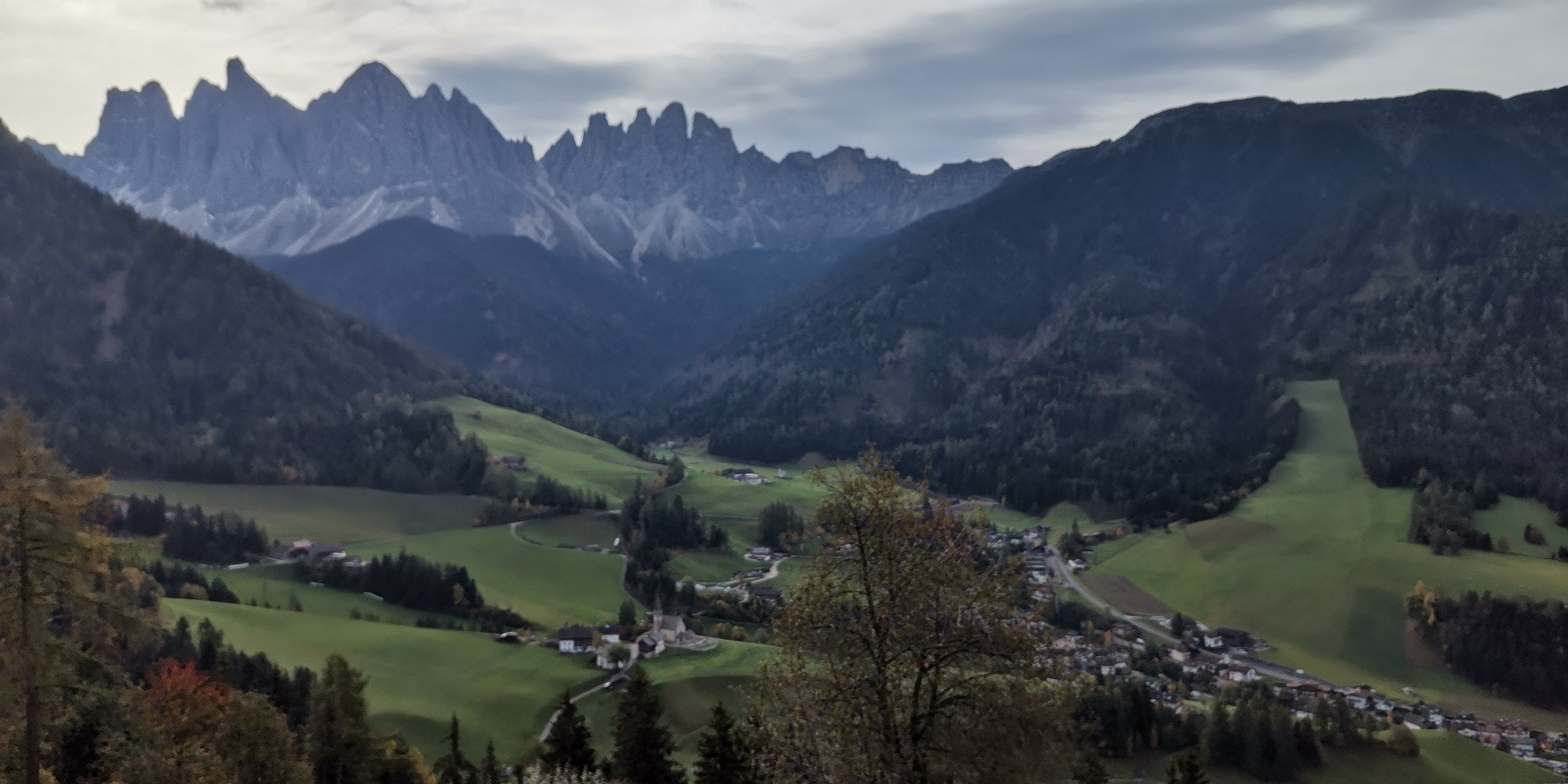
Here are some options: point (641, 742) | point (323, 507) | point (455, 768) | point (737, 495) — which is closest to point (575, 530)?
point (737, 495)

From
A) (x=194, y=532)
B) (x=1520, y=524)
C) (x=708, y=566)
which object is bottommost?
(x=708, y=566)

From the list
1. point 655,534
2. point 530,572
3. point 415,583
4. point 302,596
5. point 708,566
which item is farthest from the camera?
point 655,534

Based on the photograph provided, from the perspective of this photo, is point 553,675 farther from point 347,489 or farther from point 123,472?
point 123,472

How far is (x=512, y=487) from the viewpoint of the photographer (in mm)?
159000

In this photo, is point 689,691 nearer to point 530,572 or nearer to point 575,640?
point 575,640

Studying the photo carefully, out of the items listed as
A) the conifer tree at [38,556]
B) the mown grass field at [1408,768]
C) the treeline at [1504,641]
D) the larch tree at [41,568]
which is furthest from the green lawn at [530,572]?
the treeline at [1504,641]

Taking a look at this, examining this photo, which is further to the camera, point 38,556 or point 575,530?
point 575,530

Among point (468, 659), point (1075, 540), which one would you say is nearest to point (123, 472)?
point (468, 659)

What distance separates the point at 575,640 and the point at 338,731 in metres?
43.3

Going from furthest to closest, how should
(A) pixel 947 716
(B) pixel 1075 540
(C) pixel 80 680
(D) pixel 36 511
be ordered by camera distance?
(B) pixel 1075 540, (C) pixel 80 680, (D) pixel 36 511, (A) pixel 947 716

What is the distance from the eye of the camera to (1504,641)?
99.8 metres

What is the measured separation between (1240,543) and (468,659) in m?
98.0

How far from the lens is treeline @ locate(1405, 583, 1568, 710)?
96500mm

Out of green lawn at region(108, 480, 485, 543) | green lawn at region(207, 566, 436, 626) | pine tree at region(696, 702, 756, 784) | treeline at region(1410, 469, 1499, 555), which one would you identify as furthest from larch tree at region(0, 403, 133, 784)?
treeline at region(1410, 469, 1499, 555)
